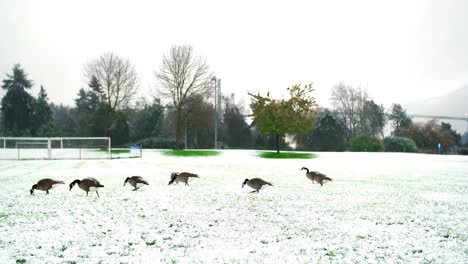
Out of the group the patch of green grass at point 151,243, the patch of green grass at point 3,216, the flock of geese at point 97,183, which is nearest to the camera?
the patch of green grass at point 151,243

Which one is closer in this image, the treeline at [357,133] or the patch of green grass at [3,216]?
the patch of green grass at [3,216]

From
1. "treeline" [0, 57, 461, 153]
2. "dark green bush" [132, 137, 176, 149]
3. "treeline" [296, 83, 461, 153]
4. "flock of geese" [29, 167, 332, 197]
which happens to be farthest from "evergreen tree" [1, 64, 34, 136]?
"flock of geese" [29, 167, 332, 197]

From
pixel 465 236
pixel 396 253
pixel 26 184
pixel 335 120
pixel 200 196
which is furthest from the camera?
pixel 335 120

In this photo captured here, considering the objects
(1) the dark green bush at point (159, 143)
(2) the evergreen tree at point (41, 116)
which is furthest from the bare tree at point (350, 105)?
(2) the evergreen tree at point (41, 116)

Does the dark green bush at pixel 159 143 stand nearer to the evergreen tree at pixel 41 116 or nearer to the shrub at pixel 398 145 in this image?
the evergreen tree at pixel 41 116

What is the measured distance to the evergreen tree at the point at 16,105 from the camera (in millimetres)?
90875

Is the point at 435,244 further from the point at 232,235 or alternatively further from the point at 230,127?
the point at 230,127

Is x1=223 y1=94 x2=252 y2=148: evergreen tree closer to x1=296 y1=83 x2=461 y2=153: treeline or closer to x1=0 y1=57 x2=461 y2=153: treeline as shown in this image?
x1=0 y1=57 x2=461 y2=153: treeline

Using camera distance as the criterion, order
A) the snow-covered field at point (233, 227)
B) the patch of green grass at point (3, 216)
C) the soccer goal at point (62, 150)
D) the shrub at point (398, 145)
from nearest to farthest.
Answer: the snow-covered field at point (233, 227)
the patch of green grass at point (3, 216)
the soccer goal at point (62, 150)
the shrub at point (398, 145)

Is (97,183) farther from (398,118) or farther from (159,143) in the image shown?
(398,118)

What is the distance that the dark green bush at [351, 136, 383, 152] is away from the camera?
223ft

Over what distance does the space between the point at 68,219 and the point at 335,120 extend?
7236cm

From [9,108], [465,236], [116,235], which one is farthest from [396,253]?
[9,108]

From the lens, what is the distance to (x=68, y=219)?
30.8ft
